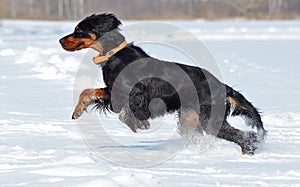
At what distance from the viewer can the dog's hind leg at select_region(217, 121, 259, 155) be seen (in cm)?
514

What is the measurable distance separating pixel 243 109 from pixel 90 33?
Answer: 165cm

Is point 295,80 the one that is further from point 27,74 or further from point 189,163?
point 189,163

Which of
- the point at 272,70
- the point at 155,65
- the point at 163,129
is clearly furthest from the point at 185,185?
the point at 272,70

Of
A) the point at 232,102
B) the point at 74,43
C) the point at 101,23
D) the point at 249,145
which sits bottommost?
the point at 249,145

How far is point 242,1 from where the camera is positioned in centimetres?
6203

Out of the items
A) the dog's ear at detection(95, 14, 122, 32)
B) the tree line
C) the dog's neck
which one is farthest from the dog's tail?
the tree line

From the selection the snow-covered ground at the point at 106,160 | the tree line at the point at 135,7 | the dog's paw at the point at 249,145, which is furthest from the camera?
the tree line at the point at 135,7

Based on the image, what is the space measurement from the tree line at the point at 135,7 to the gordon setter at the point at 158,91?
56.2 meters

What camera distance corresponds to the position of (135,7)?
78.8 meters

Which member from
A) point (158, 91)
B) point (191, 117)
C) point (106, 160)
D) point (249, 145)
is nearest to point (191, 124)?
point (191, 117)

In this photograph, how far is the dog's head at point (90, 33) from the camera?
209 inches

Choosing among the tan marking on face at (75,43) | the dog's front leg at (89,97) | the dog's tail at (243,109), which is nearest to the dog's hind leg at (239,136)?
the dog's tail at (243,109)

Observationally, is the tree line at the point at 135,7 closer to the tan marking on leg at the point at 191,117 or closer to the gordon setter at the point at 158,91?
the gordon setter at the point at 158,91

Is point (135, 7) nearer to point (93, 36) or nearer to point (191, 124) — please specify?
point (93, 36)
